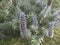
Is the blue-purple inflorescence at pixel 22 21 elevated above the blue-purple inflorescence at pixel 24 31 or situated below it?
above

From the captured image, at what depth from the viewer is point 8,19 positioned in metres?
1.11

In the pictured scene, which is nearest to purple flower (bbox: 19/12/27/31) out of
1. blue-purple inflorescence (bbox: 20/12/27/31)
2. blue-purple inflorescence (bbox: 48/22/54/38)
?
blue-purple inflorescence (bbox: 20/12/27/31)

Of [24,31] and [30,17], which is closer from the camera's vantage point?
[24,31]

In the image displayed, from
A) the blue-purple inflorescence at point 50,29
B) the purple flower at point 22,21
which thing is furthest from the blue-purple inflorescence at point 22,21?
the blue-purple inflorescence at point 50,29

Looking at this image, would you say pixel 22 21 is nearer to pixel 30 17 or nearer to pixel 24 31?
pixel 24 31

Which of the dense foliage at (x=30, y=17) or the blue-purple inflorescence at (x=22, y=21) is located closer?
the blue-purple inflorescence at (x=22, y=21)

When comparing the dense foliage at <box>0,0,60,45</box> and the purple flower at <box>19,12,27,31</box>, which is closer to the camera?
the purple flower at <box>19,12,27,31</box>

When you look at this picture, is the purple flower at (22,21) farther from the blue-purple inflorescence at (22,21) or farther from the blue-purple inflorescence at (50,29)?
the blue-purple inflorescence at (50,29)

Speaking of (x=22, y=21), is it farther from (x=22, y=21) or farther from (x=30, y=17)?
(x=30, y=17)

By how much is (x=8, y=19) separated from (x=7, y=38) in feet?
0.52

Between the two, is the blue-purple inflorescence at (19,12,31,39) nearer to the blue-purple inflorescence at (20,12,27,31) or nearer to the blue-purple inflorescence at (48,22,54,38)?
the blue-purple inflorescence at (20,12,27,31)

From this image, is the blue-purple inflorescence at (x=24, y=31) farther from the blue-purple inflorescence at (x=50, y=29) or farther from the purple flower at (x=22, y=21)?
the blue-purple inflorescence at (x=50, y=29)

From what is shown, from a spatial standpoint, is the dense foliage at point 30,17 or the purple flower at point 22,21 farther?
the dense foliage at point 30,17

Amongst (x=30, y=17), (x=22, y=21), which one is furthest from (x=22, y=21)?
(x=30, y=17)
